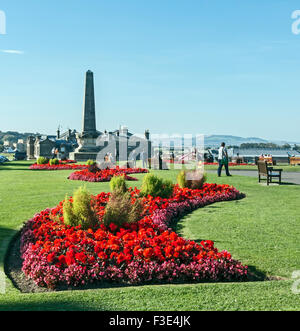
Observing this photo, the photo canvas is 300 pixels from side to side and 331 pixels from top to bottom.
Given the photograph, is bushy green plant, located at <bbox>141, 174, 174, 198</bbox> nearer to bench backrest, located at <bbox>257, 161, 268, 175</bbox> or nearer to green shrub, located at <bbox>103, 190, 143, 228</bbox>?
green shrub, located at <bbox>103, 190, 143, 228</bbox>

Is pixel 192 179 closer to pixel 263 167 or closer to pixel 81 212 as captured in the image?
pixel 263 167

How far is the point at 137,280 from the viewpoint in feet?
17.5

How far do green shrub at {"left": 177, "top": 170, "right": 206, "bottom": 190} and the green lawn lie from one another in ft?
6.52

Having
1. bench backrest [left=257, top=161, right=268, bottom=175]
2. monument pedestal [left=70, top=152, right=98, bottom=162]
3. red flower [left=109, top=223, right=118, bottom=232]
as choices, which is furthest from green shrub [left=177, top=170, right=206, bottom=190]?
monument pedestal [left=70, top=152, right=98, bottom=162]

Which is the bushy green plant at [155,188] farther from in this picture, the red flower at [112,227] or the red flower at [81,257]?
the red flower at [81,257]

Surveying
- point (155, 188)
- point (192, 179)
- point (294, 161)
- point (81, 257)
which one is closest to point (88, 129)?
point (294, 161)

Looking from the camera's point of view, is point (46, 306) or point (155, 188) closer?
point (46, 306)

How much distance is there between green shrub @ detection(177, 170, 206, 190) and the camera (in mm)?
13584

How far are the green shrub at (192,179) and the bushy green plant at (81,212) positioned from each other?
257 inches

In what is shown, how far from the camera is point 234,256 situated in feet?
20.5

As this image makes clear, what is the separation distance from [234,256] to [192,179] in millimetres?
7441

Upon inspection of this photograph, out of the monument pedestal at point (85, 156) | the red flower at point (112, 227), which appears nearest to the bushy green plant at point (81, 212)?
the red flower at point (112, 227)

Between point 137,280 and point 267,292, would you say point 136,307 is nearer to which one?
point 137,280

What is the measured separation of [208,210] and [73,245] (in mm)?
5286
